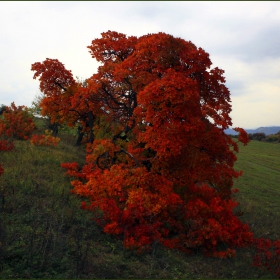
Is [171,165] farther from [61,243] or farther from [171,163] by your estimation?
[61,243]

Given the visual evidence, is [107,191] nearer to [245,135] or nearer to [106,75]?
[245,135]

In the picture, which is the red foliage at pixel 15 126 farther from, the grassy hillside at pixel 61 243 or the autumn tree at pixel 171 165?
the autumn tree at pixel 171 165

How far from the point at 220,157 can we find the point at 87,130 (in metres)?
17.7

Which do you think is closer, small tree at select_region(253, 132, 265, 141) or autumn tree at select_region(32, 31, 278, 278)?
autumn tree at select_region(32, 31, 278, 278)

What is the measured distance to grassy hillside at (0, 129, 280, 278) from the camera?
7727 millimetres

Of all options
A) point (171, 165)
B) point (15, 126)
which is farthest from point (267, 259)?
point (15, 126)

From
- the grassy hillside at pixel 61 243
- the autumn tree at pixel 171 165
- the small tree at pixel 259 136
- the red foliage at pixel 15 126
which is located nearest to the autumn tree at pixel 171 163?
the autumn tree at pixel 171 165

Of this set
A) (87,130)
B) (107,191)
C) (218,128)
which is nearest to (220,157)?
(218,128)

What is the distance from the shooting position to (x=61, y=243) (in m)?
8.67

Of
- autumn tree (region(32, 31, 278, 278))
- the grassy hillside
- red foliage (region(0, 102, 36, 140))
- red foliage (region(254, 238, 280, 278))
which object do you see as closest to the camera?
the grassy hillside

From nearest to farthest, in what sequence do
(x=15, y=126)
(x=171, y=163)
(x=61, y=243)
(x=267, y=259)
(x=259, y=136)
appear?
(x=61, y=243) → (x=267, y=259) → (x=171, y=163) → (x=15, y=126) → (x=259, y=136)

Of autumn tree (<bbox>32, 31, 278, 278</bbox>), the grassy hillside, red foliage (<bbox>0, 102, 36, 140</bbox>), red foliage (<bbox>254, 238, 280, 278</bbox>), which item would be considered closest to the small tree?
the grassy hillside

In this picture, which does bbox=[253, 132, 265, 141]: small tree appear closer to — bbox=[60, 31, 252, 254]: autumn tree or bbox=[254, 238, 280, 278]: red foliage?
bbox=[60, 31, 252, 254]: autumn tree

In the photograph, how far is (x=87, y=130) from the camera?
97.5 ft
